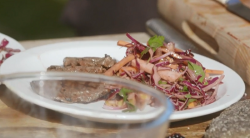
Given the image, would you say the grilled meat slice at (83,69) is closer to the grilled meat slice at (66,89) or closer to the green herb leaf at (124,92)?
the grilled meat slice at (66,89)

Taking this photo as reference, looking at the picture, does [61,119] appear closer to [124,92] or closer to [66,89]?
[66,89]

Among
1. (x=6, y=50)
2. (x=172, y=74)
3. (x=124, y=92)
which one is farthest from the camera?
(x=6, y=50)

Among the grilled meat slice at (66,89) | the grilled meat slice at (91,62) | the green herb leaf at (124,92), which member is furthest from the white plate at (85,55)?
the green herb leaf at (124,92)

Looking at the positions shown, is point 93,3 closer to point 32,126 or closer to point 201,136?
point 201,136

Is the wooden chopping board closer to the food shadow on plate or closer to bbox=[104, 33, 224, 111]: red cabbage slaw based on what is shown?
bbox=[104, 33, 224, 111]: red cabbage slaw

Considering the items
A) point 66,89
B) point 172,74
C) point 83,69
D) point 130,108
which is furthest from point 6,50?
point 130,108

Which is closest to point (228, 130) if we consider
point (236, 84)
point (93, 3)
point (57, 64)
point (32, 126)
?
point (236, 84)
